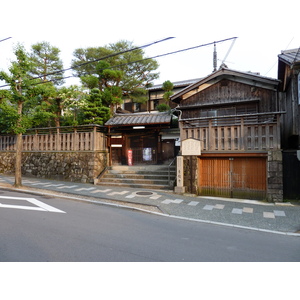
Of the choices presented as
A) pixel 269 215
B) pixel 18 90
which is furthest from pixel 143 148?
pixel 269 215

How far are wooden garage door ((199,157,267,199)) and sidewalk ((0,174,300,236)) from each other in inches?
22.4

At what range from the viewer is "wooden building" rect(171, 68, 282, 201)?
29.4 feet

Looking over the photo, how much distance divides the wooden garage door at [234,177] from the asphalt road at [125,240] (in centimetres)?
419

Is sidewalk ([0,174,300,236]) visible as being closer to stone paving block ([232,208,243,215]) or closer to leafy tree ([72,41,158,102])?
stone paving block ([232,208,243,215])

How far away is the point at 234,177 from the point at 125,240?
23.0 feet

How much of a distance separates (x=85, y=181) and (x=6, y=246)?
8.97 metres

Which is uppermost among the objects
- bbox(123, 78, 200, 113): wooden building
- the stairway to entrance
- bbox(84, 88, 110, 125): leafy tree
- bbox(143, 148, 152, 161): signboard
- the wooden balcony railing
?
bbox(123, 78, 200, 113): wooden building

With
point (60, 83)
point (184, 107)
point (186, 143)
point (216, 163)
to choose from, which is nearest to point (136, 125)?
point (184, 107)

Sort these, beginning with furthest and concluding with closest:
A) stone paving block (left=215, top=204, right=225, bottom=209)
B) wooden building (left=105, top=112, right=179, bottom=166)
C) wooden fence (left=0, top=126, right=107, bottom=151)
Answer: wooden building (left=105, top=112, right=179, bottom=166) → wooden fence (left=0, top=126, right=107, bottom=151) → stone paving block (left=215, top=204, right=225, bottom=209)

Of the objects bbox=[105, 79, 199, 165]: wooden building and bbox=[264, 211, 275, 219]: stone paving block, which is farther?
bbox=[105, 79, 199, 165]: wooden building

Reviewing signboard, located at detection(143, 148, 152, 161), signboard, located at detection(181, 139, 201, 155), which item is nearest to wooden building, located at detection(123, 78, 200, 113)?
signboard, located at detection(143, 148, 152, 161)

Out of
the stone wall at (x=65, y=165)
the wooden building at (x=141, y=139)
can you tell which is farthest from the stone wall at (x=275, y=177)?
the stone wall at (x=65, y=165)

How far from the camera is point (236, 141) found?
9.52 metres

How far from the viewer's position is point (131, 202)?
320 inches
